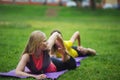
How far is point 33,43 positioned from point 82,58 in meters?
3.14

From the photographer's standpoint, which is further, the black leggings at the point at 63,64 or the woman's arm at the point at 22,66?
the black leggings at the point at 63,64

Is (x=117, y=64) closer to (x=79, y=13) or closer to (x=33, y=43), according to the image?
(x=33, y=43)

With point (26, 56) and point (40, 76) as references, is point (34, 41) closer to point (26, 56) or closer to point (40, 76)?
point (26, 56)

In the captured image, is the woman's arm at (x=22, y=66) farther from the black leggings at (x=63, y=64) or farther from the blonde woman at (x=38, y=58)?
the black leggings at (x=63, y=64)

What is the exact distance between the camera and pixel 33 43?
7.52 metres

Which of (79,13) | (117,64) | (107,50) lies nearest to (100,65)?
(117,64)

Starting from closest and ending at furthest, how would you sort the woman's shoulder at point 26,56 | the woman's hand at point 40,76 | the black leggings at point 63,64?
the woman's hand at point 40,76
the woman's shoulder at point 26,56
the black leggings at point 63,64

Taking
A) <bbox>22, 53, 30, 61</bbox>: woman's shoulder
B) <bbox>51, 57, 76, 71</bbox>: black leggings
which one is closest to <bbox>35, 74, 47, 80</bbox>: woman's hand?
<bbox>22, 53, 30, 61</bbox>: woman's shoulder

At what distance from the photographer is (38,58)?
7.74 meters

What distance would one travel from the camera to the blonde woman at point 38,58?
7.53 meters

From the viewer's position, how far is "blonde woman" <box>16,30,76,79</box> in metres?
7.53

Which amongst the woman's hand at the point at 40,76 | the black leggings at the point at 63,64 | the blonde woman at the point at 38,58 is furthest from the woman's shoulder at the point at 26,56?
the black leggings at the point at 63,64

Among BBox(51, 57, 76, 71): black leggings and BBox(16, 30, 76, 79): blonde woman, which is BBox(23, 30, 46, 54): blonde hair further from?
BBox(51, 57, 76, 71): black leggings

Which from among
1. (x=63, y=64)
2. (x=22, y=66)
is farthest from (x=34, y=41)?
(x=63, y=64)
